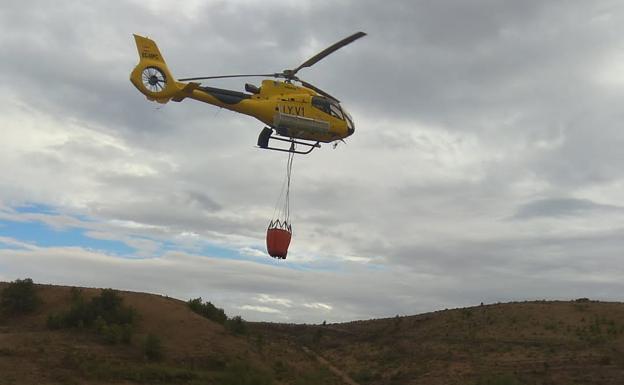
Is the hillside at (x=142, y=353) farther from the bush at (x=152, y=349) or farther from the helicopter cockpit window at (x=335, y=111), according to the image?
the helicopter cockpit window at (x=335, y=111)

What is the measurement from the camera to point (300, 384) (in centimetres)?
3180

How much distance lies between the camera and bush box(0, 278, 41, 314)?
39688 mm

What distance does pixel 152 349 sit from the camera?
1288 inches

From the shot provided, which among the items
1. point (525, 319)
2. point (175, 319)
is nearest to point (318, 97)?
point (175, 319)

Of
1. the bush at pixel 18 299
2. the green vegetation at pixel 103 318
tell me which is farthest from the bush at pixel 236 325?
the bush at pixel 18 299

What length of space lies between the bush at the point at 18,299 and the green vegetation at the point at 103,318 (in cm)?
290

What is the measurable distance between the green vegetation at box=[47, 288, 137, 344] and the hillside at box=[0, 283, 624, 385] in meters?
0.47

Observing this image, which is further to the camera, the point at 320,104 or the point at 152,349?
the point at 152,349

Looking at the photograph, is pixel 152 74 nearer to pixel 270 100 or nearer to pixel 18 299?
pixel 270 100

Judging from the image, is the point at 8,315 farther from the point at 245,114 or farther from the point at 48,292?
the point at 245,114

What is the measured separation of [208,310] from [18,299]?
1365cm

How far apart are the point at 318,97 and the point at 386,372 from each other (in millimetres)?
24456

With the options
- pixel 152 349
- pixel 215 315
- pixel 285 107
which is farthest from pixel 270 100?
pixel 215 315

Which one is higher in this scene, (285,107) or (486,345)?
(285,107)
